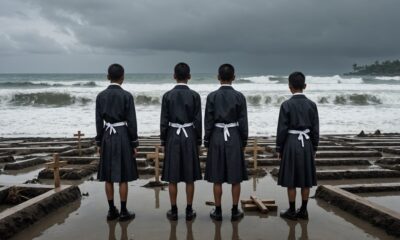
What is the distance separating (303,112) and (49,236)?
3.43 m

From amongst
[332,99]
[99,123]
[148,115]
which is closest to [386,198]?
[99,123]

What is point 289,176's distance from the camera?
5.12m

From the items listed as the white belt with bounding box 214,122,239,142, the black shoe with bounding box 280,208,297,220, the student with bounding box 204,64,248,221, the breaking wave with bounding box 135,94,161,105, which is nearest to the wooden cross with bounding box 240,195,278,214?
the black shoe with bounding box 280,208,297,220

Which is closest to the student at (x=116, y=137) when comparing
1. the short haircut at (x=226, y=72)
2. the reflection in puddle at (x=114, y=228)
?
the reflection in puddle at (x=114, y=228)

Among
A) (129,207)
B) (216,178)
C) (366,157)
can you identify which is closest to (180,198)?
(129,207)

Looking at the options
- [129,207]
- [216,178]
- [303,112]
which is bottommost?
[129,207]

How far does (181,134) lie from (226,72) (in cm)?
99

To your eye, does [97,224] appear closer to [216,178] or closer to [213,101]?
[216,178]

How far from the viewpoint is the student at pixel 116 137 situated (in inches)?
199

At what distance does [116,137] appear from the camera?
5.08m

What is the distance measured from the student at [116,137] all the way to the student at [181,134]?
1.51 ft

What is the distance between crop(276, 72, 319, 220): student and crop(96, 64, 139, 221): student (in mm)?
1971

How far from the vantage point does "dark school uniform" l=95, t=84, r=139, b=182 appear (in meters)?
5.05

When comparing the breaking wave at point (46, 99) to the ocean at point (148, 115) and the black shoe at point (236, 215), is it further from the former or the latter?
the black shoe at point (236, 215)
